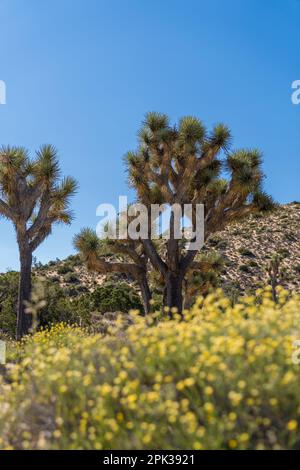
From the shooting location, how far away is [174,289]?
1725cm

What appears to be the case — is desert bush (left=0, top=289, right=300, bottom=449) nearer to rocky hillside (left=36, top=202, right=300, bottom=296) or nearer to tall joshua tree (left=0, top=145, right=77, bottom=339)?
tall joshua tree (left=0, top=145, right=77, bottom=339)

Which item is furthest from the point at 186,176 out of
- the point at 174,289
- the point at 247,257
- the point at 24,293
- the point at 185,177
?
the point at 247,257

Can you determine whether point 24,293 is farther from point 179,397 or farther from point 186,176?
point 179,397

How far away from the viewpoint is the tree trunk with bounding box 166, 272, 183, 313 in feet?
56.4

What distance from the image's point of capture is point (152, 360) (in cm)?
445

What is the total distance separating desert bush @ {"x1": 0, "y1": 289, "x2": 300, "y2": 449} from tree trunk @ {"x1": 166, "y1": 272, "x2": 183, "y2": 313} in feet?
40.0

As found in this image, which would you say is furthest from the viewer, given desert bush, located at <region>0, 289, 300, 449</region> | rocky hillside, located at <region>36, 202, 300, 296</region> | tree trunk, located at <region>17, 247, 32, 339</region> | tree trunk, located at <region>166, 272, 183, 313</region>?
rocky hillside, located at <region>36, 202, 300, 296</region>

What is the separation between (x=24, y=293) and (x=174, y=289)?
195 inches

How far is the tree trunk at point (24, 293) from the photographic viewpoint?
1666 cm

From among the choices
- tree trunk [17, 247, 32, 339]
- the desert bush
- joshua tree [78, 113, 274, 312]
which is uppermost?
joshua tree [78, 113, 274, 312]

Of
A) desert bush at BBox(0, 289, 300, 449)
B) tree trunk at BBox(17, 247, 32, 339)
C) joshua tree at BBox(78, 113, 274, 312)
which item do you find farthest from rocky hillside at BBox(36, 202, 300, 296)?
desert bush at BBox(0, 289, 300, 449)
